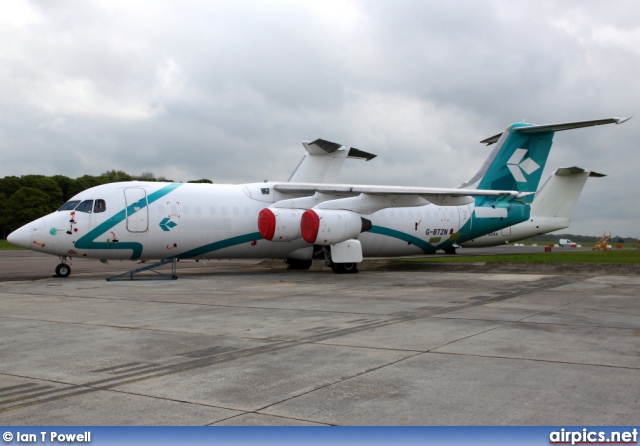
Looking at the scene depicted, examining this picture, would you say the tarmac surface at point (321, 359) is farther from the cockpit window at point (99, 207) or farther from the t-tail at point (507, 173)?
the t-tail at point (507, 173)

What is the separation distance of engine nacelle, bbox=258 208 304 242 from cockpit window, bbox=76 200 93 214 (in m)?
5.64

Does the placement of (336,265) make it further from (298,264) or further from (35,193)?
(35,193)

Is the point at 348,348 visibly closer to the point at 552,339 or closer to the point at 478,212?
the point at 552,339

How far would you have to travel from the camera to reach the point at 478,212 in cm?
2711

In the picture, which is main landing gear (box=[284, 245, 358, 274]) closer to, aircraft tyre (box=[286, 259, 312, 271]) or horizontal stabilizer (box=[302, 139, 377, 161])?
aircraft tyre (box=[286, 259, 312, 271])

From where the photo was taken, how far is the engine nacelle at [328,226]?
21.7 metres

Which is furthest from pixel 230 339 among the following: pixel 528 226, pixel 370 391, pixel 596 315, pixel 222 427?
pixel 528 226

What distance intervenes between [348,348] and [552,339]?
2970 mm

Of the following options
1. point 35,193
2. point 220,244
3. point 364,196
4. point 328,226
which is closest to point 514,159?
point 364,196

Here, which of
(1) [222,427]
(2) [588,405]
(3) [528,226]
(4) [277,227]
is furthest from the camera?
(3) [528,226]

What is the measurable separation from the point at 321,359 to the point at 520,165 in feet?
71.9

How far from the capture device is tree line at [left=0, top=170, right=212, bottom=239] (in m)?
83.6

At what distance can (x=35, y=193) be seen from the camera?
85.1 metres

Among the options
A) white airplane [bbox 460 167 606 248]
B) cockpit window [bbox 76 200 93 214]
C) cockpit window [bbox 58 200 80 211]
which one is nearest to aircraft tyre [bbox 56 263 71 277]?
cockpit window [bbox 58 200 80 211]
